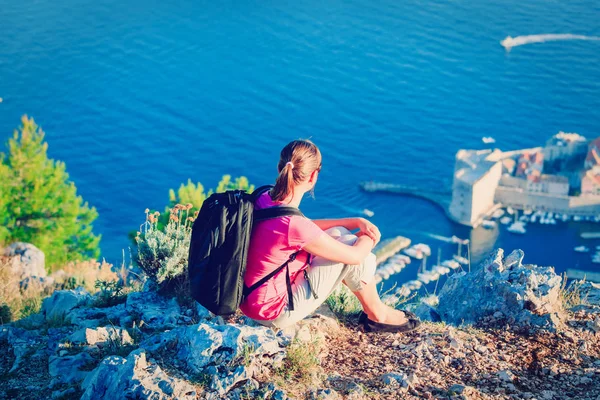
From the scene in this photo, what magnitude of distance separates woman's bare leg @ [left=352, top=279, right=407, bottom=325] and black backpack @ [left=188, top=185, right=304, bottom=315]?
2.41ft

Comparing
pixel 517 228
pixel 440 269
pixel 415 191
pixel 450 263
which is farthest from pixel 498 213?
pixel 440 269

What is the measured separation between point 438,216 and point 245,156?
44.8ft

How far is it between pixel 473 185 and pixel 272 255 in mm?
40469

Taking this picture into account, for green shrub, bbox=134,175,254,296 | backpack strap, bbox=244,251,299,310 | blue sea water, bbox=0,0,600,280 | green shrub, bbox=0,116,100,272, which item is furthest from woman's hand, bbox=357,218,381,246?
blue sea water, bbox=0,0,600,280

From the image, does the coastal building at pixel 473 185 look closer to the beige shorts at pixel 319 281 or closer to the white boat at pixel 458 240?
the white boat at pixel 458 240

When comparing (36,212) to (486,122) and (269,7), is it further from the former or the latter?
(269,7)

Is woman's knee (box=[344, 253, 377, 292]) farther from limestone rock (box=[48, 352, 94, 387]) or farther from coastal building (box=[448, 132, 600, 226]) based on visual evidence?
coastal building (box=[448, 132, 600, 226])

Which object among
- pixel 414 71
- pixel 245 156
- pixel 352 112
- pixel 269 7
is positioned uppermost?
pixel 269 7

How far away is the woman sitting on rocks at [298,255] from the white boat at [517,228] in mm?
40834

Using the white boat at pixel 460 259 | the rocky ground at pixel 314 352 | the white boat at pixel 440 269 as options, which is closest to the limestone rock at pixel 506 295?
the rocky ground at pixel 314 352

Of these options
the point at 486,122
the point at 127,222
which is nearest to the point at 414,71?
the point at 486,122

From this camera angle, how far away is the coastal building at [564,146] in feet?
164

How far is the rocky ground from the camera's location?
351cm

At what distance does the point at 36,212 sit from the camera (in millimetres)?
17156
